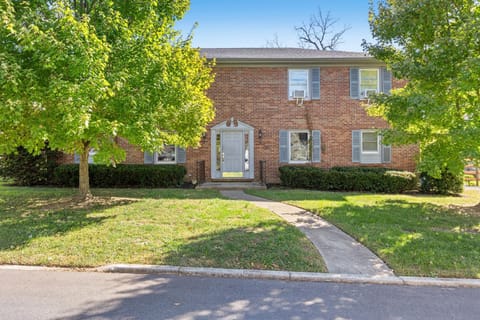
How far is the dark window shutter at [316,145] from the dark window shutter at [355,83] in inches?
93.6

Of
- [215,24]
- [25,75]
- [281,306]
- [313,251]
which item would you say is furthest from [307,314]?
[215,24]

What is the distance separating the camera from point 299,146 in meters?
13.7

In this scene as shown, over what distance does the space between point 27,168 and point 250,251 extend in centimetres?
1185

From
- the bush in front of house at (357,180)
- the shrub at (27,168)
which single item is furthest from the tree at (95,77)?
the shrub at (27,168)

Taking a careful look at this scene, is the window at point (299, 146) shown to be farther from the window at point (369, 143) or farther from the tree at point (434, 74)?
the tree at point (434, 74)

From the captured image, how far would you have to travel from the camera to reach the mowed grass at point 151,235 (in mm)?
4648

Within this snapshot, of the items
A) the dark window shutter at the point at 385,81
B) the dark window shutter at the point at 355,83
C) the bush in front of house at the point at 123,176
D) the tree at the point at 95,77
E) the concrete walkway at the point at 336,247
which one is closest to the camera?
the concrete walkway at the point at 336,247

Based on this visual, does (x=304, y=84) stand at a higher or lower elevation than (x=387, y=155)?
higher

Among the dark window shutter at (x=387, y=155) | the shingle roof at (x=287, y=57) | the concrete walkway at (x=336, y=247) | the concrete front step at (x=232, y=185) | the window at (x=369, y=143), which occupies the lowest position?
the concrete walkway at (x=336, y=247)

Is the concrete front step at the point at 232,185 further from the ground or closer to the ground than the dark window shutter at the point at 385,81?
closer to the ground

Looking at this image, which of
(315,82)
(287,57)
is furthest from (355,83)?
(287,57)

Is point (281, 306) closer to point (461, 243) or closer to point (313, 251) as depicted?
point (313, 251)

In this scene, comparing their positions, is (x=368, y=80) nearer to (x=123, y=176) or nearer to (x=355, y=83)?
(x=355, y=83)

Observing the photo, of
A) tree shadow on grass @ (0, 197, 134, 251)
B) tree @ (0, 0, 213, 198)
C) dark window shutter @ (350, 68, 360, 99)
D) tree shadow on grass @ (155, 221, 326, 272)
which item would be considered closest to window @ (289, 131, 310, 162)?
dark window shutter @ (350, 68, 360, 99)
